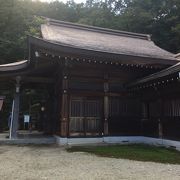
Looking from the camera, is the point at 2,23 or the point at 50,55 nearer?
the point at 50,55

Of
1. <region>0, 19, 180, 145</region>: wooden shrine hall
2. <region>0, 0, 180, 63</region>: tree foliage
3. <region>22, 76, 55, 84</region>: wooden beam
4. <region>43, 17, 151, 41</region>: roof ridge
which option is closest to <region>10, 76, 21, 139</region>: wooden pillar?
<region>0, 19, 180, 145</region>: wooden shrine hall

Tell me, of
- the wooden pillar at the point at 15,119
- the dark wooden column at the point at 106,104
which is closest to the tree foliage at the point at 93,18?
the wooden pillar at the point at 15,119

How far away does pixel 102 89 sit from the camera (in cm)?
1201

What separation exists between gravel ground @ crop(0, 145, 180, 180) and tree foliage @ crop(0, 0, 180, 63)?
1658 centimetres

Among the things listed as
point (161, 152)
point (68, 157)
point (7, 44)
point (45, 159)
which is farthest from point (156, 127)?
point (7, 44)

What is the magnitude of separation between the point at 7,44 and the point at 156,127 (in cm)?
1802

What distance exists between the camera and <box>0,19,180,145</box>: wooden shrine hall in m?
10.6

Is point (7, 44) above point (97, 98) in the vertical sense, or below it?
above

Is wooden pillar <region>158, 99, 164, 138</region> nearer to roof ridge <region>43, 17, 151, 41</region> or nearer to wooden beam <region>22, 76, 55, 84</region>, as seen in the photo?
wooden beam <region>22, 76, 55, 84</region>

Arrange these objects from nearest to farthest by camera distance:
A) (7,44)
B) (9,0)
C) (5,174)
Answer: (5,174) < (7,44) < (9,0)

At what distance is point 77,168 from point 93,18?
27.1m

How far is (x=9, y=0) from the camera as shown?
88.4ft

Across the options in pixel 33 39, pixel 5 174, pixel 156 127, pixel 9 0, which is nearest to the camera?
pixel 5 174

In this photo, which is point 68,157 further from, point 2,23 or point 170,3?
point 170,3
